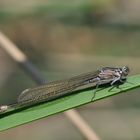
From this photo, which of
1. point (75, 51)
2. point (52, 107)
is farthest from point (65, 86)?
point (75, 51)

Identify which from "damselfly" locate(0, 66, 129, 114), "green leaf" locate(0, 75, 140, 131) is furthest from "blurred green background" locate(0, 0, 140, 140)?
"green leaf" locate(0, 75, 140, 131)

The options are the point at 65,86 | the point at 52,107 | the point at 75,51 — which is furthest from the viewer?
the point at 75,51

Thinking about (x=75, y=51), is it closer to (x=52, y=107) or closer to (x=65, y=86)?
(x=65, y=86)

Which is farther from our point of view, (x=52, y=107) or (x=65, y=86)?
(x=65, y=86)

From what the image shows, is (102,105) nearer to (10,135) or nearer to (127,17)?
(127,17)

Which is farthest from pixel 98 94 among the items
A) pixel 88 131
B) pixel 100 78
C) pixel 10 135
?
pixel 10 135

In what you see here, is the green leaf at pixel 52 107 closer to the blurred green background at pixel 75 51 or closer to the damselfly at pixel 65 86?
the damselfly at pixel 65 86

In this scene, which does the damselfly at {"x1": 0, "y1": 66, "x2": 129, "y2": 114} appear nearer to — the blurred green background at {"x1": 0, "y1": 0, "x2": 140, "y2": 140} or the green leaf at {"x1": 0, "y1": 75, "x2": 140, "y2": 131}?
the green leaf at {"x1": 0, "y1": 75, "x2": 140, "y2": 131}

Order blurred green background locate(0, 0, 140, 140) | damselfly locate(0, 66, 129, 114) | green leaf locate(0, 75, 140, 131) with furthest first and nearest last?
1. blurred green background locate(0, 0, 140, 140)
2. damselfly locate(0, 66, 129, 114)
3. green leaf locate(0, 75, 140, 131)
